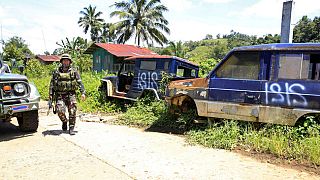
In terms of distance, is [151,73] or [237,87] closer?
[237,87]

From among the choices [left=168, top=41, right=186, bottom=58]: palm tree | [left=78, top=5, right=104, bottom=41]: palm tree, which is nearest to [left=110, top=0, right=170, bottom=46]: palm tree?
[left=168, top=41, right=186, bottom=58]: palm tree

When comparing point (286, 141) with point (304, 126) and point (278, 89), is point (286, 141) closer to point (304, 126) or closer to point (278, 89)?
point (304, 126)

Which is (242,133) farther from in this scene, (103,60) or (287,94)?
(103,60)

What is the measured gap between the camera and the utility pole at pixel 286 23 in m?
8.11

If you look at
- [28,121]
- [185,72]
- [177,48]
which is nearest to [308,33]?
[177,48]

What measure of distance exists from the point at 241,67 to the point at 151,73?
3.07 m

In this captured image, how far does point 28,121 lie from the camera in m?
5.99

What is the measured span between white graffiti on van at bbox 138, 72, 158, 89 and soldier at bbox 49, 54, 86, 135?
2.38m

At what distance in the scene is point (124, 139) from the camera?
5.64 m

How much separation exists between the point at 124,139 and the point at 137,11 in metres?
28.1

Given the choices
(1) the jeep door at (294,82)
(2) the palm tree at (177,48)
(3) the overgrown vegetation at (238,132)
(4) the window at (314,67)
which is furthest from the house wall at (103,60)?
(4) the window at (314,67)

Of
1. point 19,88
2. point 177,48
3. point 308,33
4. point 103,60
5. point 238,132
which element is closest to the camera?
point 238,132

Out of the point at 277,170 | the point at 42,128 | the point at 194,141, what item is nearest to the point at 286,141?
the point at 277,170

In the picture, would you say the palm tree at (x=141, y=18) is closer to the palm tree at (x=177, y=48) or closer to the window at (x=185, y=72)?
the palm tree at (x=177, y=48)
